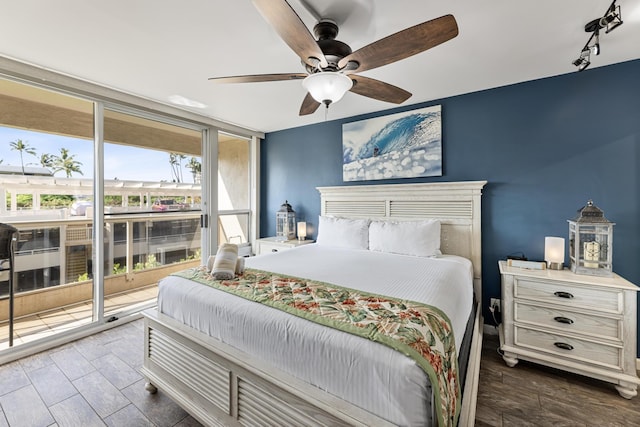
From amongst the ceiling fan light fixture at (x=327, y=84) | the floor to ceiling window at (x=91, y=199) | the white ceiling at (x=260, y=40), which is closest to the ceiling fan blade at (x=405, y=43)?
the ceiling fan light fixture at (x=327, y=84)

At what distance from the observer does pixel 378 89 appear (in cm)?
199

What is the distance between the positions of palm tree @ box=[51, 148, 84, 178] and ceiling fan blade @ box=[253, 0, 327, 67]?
264 cm

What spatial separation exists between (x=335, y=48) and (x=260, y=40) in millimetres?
697

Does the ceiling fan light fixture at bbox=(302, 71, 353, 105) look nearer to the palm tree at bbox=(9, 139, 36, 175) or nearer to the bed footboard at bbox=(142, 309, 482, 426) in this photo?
the bed footboard at bbox=(142, 309, 482, 426)

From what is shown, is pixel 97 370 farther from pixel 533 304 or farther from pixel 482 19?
pixel 482 19

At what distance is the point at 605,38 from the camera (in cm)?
198

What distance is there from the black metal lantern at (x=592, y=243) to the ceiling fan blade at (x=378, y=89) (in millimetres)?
1709

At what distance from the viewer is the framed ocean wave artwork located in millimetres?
3141

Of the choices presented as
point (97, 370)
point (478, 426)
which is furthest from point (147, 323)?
point (478, 426)

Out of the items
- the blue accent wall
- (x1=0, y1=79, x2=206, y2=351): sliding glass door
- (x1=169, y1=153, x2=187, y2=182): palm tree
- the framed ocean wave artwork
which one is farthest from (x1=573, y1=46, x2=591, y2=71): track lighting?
(x1=169, y1=153, x2=187, y2=182): palm tree

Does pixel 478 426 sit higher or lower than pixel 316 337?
lower

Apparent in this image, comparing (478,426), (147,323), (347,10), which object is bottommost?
(478,426)

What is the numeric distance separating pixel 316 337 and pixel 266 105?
9.36 feet

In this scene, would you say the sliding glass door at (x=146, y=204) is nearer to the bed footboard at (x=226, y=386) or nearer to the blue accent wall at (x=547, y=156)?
the bed footboard at (x=226, y=386)
